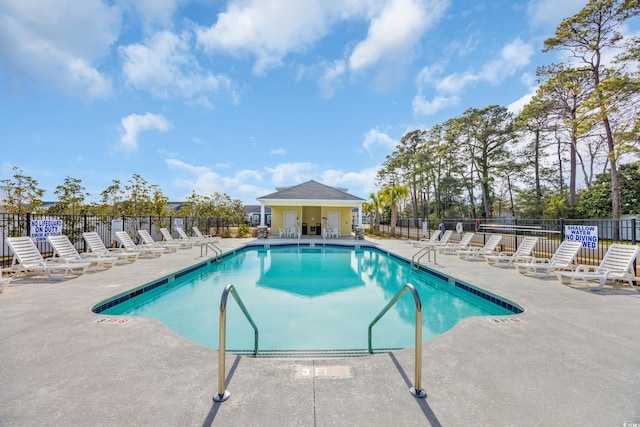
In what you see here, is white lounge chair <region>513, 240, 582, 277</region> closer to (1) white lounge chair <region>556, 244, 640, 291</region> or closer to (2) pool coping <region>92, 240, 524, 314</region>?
(1) white lounge chair <region>556, 244, 640, 291</region>

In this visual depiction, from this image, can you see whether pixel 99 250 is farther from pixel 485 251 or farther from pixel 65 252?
pixel 485 251

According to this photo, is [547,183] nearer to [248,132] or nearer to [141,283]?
[248,132]

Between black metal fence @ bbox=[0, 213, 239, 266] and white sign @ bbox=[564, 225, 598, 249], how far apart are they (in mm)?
13923

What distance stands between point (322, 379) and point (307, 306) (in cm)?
395

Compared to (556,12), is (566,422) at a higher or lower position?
lower

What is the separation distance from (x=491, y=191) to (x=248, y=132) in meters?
26.0

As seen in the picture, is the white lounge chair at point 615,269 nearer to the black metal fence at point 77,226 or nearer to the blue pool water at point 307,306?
the blue pool water at point 307,306

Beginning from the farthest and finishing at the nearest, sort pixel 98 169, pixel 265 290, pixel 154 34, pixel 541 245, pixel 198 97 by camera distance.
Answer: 1. pixel 98 169
2. pixel 198 97
3. pixel 541 245
4. pixel 154 34
5. pixel 265 290

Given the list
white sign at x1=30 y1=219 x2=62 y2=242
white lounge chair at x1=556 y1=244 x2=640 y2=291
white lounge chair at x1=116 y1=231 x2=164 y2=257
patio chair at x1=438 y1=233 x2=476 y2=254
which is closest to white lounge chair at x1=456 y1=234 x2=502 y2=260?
patio chair at x1=438 y1=233 x2=476 y2=254

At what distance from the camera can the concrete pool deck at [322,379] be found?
211 cm

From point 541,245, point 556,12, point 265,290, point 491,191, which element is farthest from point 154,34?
point 491,191

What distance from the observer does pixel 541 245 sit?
1154 cm

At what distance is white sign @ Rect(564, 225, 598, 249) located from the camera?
7.38 meters

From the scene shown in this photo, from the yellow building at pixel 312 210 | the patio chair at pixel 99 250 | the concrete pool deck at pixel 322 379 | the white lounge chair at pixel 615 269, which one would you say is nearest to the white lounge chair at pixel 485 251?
the white lounge chair at pixel 615 269
